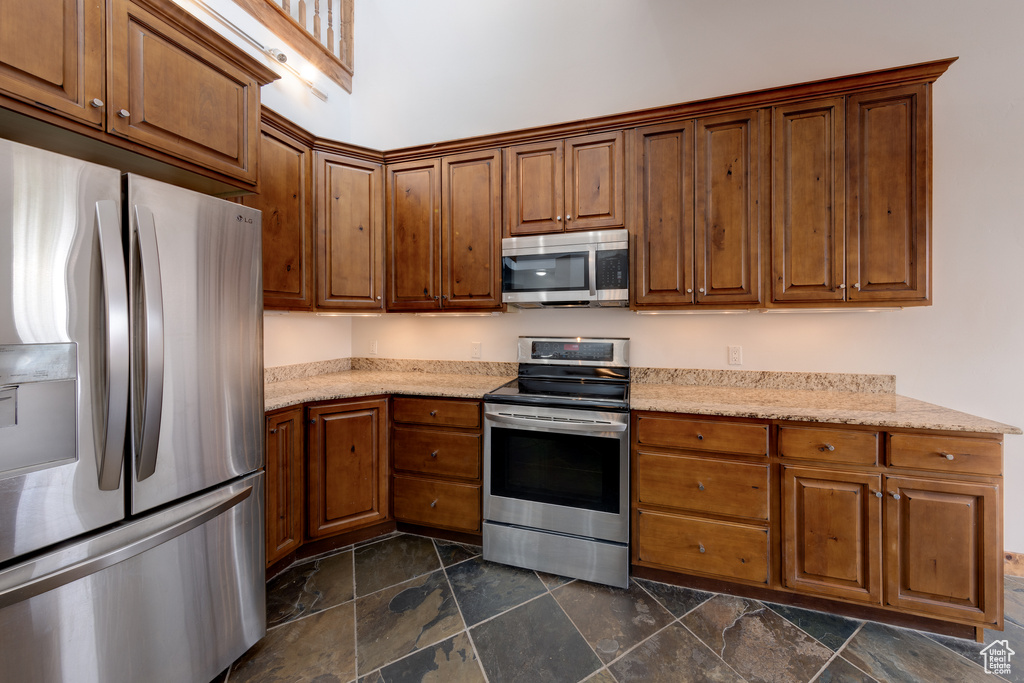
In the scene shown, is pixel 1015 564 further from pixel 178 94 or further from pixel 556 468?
pixel 178 94

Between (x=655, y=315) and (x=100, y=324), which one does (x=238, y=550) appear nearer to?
(x=100, y=324)

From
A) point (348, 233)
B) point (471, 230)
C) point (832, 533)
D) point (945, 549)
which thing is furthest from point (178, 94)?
point (945, 549)

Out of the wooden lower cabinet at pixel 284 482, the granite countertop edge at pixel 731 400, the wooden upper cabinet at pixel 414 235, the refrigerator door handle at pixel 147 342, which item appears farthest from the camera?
the wooden upper cabinet at pixel 414 235

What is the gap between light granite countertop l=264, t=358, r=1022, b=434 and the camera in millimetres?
1807

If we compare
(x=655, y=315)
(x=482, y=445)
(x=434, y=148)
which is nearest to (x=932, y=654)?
(x=655, y=315)

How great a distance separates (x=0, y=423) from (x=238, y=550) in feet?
2.75

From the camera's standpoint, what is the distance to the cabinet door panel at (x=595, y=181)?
238 cm

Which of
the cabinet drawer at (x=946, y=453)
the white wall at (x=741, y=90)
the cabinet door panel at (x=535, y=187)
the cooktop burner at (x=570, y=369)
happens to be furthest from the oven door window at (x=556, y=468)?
the cabinet door panel at (x=535, y=187)

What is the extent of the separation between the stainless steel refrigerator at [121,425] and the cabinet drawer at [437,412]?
0.94 m

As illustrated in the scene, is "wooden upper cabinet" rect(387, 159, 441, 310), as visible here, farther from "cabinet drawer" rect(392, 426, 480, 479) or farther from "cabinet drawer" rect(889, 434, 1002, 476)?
"cabinet drawer" rect(889, 434, 1002, 476)

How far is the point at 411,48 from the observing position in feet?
10.3

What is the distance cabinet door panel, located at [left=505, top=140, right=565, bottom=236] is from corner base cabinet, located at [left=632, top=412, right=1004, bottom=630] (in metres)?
1.32

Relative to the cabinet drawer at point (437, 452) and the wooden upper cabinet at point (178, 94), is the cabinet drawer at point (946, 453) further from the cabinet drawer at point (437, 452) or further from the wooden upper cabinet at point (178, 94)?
the wooden upper cabinet at point (178, 94)

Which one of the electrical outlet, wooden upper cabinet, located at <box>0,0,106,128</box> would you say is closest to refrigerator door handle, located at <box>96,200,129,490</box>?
wooden upper cabinet, located at <box>0,0,106,128</box>
